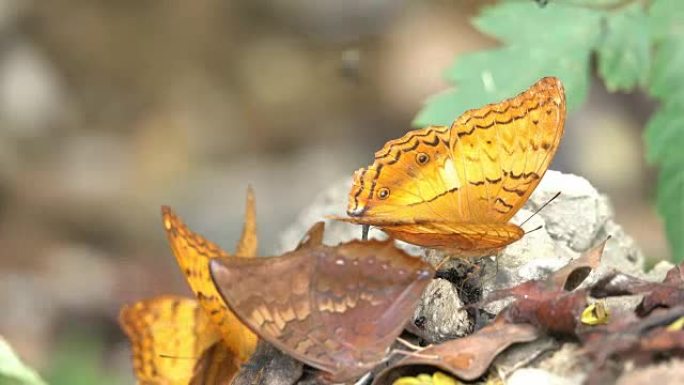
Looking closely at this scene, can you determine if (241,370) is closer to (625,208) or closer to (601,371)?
(601,371)

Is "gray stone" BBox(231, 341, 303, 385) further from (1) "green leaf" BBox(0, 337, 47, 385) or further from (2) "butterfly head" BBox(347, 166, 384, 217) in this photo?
(1) "green leaf" BBox(0, 337, 47, 385)

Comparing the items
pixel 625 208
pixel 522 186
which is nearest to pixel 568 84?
pixel 522 186

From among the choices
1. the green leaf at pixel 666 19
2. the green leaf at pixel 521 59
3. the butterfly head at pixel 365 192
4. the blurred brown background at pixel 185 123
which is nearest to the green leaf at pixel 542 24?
the green leaf at pixel 521 59

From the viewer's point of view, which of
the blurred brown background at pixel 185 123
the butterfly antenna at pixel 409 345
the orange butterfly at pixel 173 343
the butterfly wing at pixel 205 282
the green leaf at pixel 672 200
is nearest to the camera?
the butterfly antenna at pixel 409 345

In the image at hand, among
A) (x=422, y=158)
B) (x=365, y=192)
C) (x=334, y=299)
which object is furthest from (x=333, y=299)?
(x=422, y=158)

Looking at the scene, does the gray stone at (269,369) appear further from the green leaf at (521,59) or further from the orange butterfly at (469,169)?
the green leaf at (521,59)
